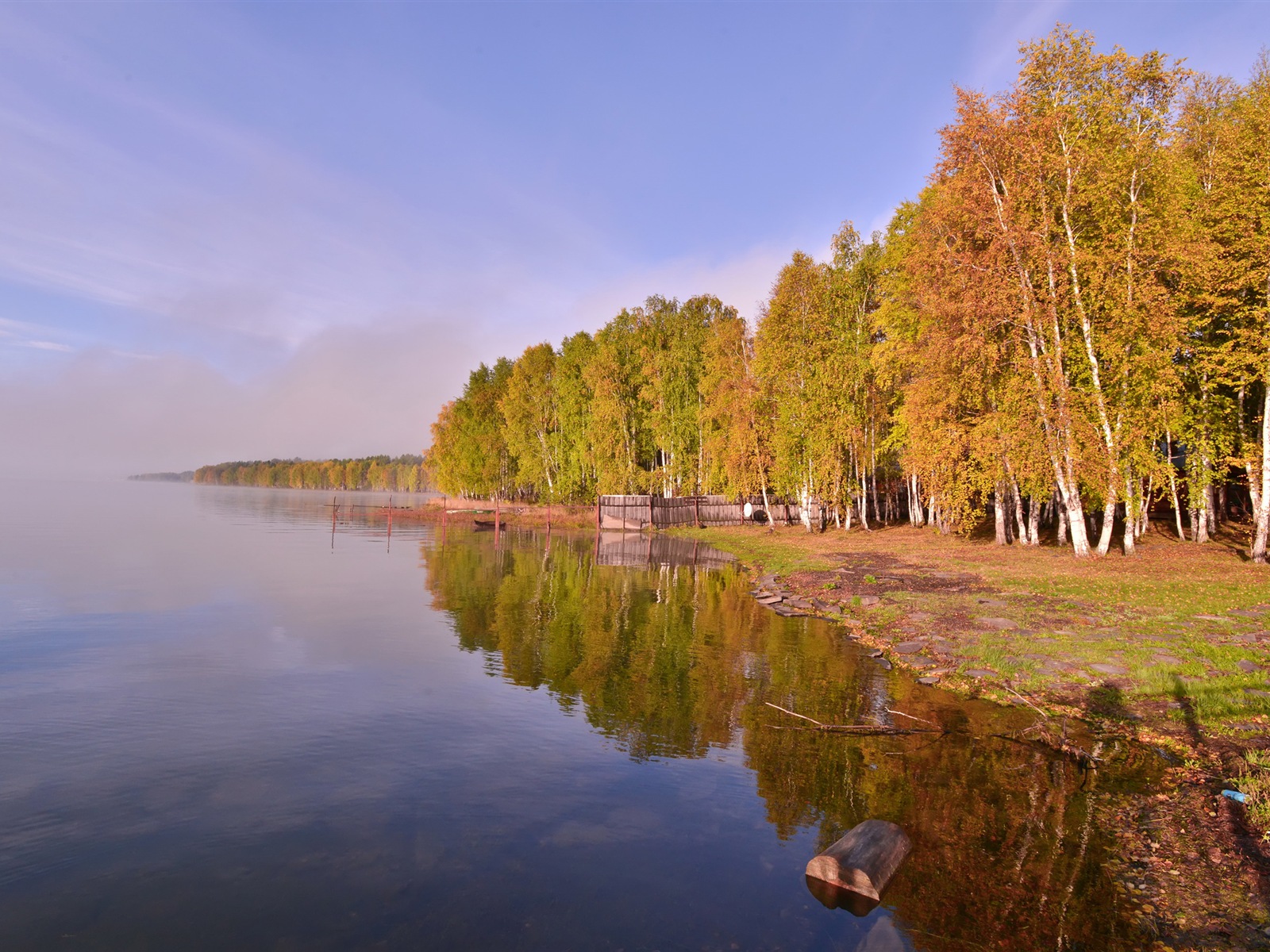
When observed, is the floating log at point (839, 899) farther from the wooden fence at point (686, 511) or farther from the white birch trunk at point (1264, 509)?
the wooden fence at point (686, 511)

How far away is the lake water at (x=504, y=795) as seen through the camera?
6.72 m

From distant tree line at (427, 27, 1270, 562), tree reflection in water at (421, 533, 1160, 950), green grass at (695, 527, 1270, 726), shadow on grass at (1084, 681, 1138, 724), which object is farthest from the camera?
distant tree line at (427, 27, 1270, 562)

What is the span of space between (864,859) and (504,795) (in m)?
Result: 5.01

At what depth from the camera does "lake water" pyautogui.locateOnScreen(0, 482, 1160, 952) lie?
22.0ft

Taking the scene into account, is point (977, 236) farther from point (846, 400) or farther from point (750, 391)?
point (750, 391)

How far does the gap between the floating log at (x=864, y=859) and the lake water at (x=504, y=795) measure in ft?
0.76

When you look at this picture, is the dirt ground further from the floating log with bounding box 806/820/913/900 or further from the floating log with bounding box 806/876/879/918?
the floating log with bounding box 806/876/879/918

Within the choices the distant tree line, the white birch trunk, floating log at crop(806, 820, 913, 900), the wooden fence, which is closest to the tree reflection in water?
floating log at crop(806, 820, 913, 900)

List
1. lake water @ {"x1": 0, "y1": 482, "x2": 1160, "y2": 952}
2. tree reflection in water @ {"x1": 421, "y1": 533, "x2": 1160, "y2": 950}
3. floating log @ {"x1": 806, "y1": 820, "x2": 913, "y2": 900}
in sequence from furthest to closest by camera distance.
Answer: floating log @ {"x1": 806, "y1": 820, "x2": 913, "y2": 900} < tree reflection in water @ {"x1": 421, "y1": 533, "x2": 1160, "y2": 950} < lake water @ {"x1": 0, "y1": 482, "x2": 1160, "y2": 952}

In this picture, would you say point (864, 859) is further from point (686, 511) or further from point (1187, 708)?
point (686, 511)

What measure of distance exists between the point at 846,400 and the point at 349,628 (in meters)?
33.8

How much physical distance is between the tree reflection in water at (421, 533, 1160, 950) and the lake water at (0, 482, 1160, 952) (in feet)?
0.17

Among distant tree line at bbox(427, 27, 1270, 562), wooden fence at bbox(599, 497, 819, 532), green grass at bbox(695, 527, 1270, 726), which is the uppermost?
distant tree line at bbox(427, 27, 1270, 562)

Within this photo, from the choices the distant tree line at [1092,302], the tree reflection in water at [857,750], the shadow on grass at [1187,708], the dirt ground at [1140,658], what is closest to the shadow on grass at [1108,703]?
the dirt ground at [1140,658]
